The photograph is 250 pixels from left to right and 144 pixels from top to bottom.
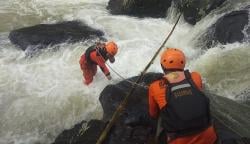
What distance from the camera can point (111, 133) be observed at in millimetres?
5105

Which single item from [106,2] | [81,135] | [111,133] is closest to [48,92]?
[81,135]

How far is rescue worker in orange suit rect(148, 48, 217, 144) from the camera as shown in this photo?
360 cm

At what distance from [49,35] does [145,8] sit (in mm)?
3688

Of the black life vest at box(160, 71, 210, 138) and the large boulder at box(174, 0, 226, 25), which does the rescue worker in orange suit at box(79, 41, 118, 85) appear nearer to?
the black life vest at box(160, 71, 210, 138)

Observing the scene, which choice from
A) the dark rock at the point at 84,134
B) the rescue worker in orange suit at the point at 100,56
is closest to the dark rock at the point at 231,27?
the rescue worker in orange suit at the point at 100,56

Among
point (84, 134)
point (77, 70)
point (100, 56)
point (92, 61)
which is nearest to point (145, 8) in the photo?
point (77, 70)

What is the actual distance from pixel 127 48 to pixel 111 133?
5.01 m

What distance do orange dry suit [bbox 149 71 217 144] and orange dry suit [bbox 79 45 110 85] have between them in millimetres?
3576

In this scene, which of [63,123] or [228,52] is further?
[228,52]

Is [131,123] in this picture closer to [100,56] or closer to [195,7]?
[100,56]

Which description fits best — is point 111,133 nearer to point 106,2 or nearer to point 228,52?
point 228,52

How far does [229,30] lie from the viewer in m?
9.16

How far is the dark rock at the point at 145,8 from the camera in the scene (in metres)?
12.1

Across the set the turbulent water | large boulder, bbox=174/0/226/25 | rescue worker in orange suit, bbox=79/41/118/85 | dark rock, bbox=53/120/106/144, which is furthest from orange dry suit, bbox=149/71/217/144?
large boulder, bbox=174/0/226/25
